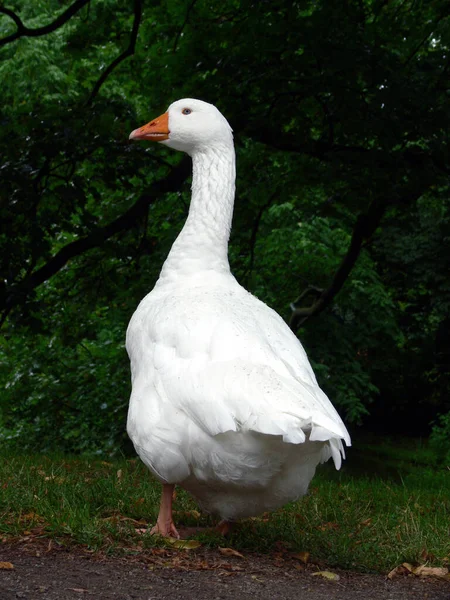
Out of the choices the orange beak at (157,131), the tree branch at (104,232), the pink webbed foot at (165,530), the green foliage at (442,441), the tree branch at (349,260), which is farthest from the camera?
the green foliage at (442,441)

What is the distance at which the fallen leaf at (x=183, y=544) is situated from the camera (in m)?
4.26

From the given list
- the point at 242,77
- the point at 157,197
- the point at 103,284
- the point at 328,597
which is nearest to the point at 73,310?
the point at 103,284

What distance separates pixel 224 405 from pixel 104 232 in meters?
5.92

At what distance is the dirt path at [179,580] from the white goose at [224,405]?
34 centimetres

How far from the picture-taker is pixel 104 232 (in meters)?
9.36

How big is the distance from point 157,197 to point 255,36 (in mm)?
2204

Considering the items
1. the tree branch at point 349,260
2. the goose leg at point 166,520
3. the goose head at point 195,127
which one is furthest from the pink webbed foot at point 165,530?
the tree branch at point 349,260

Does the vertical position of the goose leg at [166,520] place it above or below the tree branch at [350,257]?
below

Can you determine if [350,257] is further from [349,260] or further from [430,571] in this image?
[430,571]

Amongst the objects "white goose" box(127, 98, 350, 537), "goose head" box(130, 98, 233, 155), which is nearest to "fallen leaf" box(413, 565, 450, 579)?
"white goose" box(127, 98, 350, 537)

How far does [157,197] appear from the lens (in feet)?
32.0

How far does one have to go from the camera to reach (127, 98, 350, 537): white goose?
3.68 m

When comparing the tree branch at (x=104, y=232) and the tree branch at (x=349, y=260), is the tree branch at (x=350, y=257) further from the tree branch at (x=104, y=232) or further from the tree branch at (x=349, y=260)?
the tree branch at (x=104, y=232)

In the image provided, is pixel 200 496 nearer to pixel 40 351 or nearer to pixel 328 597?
pixel 328 597
